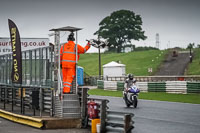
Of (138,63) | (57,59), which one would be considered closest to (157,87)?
(57,59)

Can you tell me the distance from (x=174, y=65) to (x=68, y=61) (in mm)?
64710

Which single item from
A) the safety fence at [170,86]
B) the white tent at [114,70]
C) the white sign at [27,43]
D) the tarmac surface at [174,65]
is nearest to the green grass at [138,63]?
the tarmac surface at [174,65]

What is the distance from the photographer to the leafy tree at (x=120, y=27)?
12392 cm

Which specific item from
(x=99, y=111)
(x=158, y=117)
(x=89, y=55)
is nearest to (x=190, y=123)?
(x=158, y=117)

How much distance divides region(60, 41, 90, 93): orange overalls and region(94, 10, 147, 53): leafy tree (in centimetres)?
10806

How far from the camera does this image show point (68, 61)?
14.9 meters

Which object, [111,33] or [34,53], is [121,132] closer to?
[34,53]

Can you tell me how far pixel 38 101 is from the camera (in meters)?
15.6

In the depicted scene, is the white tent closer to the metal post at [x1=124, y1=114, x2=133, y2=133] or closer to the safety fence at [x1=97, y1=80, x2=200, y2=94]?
the safety fence at [x1=97, y1=80, x2=200, y2=94]

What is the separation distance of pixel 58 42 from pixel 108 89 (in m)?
29.3

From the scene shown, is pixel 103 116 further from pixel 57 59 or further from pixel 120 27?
pixel 120 27

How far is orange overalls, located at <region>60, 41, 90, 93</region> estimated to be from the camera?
14844 millimetres

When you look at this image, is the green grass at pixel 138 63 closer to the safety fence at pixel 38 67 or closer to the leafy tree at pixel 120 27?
the leafy tree at pixel 120 27

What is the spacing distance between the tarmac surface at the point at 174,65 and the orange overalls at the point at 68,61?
2157 inches
